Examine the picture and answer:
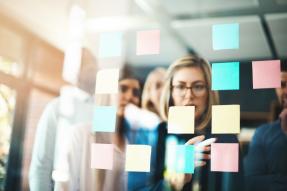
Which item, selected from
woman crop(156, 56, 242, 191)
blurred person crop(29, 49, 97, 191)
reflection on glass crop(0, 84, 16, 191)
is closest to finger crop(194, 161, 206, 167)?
woman crop(156, 56, 242, 191)

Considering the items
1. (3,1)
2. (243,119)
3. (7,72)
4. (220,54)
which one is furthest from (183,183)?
(3,1)

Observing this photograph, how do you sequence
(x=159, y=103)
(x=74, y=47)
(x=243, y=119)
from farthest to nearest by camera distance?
(x=74, y=47) → (x=159, y=103) → (x=243, y=119)

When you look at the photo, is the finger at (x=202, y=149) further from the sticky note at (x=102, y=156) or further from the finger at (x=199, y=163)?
the sticky note at (x=102, y=156)

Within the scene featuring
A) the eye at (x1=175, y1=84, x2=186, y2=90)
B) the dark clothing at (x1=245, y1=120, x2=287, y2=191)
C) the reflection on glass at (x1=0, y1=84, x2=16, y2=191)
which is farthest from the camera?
the reflection on glass at (x1=0, y1=84, x2=16, y2=191)

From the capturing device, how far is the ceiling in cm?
97

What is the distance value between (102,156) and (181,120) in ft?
0.77

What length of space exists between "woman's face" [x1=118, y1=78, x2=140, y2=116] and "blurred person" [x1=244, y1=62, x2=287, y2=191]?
0.33 meters

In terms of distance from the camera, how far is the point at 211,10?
1050 millimetres

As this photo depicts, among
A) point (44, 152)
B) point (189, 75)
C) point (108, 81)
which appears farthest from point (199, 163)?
point (44, 152)

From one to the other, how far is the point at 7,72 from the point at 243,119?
0.69 metres

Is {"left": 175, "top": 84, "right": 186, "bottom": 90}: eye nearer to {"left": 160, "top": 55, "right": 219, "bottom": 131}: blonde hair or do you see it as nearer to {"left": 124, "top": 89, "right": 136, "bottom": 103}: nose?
{"left": 160, "top": 55, "right": 219, "bottom": 131}: blonde hair

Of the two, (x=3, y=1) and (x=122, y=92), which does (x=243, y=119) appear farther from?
(x=3, y=1)

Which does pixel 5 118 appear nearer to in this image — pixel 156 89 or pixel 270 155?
pixel 156 89

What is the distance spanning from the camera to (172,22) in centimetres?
108
